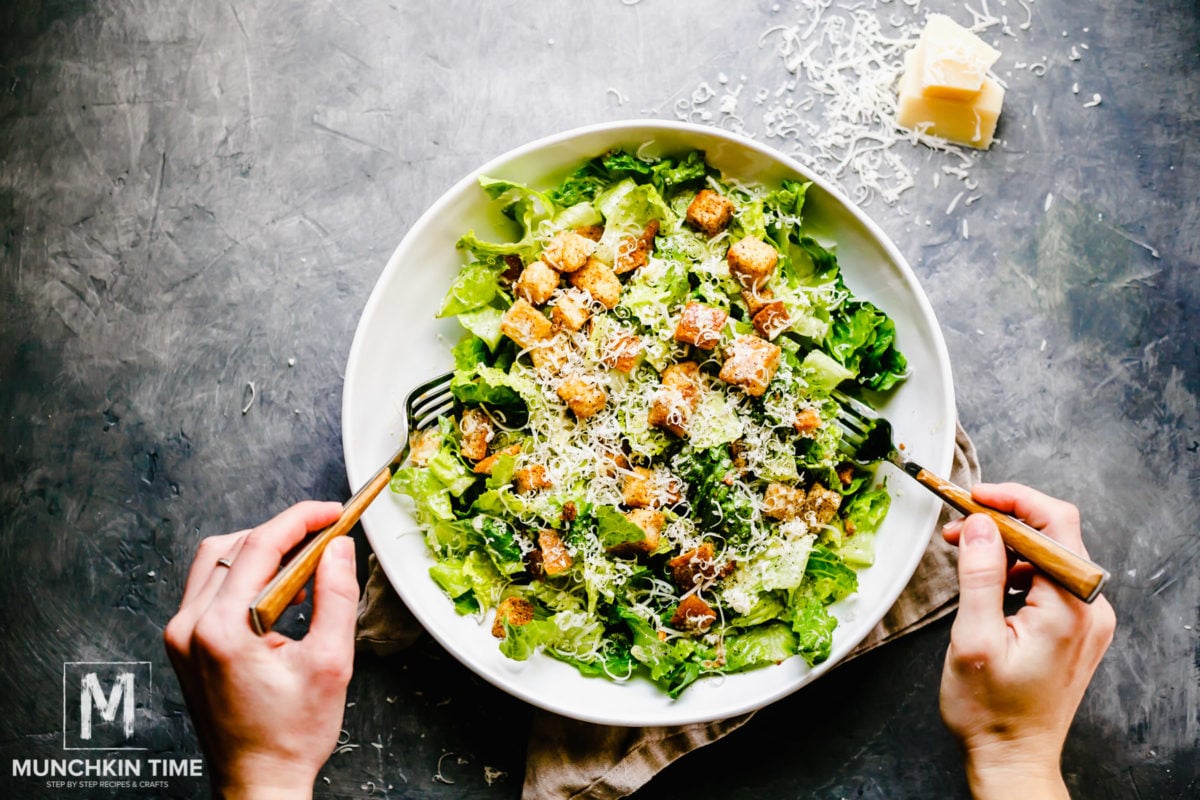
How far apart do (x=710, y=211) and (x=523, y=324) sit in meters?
0.74

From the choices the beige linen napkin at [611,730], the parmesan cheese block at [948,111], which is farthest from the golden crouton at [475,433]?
the parmesan cheese block at [948,111]

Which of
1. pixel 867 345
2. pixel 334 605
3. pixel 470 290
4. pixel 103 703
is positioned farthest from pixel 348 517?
pixel 867 345

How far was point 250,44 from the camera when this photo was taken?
3525 millimetres

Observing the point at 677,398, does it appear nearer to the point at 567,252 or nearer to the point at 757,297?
the point at 757,297

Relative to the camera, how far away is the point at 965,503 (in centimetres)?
270

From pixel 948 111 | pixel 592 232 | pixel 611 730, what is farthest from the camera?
pixel 948 111

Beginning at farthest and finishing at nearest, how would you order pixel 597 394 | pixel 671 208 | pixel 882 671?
pixel 882 671
pixel 671 208
pixel 597 394

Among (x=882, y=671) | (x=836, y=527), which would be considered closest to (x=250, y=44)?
(x=836, y=527)

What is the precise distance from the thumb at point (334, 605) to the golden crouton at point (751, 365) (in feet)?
4.20

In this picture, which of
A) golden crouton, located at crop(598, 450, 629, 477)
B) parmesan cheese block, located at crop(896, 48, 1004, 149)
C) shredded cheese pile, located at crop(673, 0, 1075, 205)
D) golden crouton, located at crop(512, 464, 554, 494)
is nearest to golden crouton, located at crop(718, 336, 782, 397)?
golden crouton, located at crop(598, 450, 629, 477)

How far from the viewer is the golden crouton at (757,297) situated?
293cm

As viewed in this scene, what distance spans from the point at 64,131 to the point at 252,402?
138 centimetres

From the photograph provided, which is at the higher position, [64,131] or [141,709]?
[64,131]

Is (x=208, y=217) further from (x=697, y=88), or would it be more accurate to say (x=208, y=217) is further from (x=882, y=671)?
(x=882, y=671)
